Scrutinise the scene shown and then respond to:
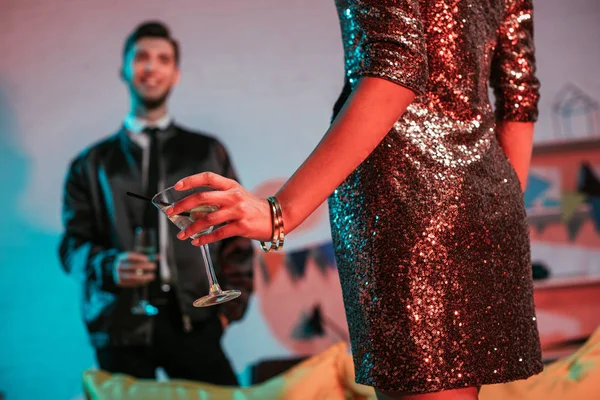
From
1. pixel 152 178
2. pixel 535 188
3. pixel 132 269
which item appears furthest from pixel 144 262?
pixel 535 188

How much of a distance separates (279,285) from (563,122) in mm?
1955

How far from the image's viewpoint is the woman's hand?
0.78 m

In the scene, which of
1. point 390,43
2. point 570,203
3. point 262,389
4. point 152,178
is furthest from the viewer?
point 570,203

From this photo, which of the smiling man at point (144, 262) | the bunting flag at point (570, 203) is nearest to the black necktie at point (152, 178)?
the smiling man at point (144, 262)

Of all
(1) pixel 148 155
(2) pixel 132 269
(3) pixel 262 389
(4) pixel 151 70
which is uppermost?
(4) pixel 151 70

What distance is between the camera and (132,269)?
2.82 metres

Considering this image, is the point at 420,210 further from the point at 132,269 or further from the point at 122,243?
the point at 122,243

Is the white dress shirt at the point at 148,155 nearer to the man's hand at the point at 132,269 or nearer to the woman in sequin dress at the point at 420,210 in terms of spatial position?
the man's hand at the point at 132,269

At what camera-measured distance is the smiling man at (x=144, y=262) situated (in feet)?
9.73

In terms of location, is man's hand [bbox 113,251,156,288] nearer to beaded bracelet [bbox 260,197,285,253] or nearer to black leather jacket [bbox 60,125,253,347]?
black leather jacket [bbox 60,125,253,347]

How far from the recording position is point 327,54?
3.99 metres

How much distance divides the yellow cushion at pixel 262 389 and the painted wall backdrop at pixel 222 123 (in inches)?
87.6

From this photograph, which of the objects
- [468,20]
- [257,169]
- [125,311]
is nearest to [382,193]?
[468,20]

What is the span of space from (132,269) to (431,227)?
2.10 meters
